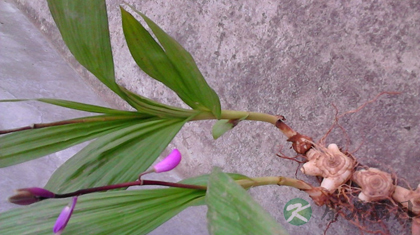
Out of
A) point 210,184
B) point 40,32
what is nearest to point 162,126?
point 210,184

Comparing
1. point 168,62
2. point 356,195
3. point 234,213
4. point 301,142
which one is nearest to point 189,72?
point 168,62

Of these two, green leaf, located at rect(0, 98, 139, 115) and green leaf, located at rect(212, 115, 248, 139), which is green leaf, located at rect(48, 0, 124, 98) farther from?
green leaf, located at rect(212, 115, 248, 139)

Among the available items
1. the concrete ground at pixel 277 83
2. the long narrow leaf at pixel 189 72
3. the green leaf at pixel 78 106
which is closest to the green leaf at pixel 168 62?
the long narrow leaf at pixel 189 72

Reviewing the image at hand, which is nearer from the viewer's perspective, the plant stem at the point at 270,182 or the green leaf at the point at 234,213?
the green leaf at the point at 234,213

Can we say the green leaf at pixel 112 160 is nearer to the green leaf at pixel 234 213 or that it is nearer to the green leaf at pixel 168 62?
the green leaf at pixel 168 62

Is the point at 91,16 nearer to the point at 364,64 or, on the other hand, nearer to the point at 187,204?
the point at 187,204

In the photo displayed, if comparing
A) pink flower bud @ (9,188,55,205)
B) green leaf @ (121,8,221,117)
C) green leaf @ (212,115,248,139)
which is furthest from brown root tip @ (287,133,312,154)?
pink flower bud @ (9,188,55,205)
